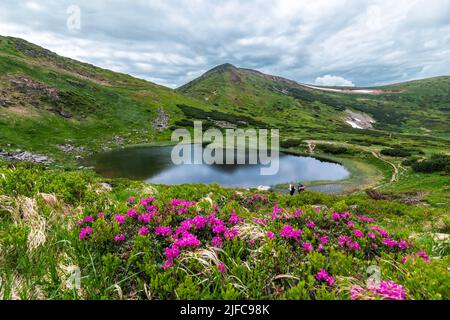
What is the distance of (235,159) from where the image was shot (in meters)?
49.9

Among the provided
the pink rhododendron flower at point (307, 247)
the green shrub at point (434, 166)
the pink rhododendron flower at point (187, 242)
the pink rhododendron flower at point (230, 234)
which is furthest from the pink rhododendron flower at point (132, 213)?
the green shrub at point (434, 166)

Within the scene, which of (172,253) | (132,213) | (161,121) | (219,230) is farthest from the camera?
(161,121)

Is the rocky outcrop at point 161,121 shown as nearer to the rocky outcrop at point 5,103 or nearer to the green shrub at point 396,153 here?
the rocky outcrop at point 5,103

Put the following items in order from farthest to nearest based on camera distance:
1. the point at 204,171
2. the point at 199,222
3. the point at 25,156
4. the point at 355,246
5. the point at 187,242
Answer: the point at 204,171 → the point at 25,156 → the point at 199,222 → the point at 355,246 → the point at 187,242

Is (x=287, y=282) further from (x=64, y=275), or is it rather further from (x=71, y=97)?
(x=71, y=97)

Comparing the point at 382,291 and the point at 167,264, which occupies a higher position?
the point at 167,264

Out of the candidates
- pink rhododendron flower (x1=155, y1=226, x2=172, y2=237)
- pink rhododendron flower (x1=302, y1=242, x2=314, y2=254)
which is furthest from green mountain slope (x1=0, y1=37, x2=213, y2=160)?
pink rhododendron flower (x1=302, y1=242, x2=314, y2=254)

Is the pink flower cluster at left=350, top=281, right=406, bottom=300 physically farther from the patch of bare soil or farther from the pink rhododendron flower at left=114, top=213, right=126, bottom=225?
the patch of bare soil

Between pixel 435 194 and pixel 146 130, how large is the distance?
7060cm

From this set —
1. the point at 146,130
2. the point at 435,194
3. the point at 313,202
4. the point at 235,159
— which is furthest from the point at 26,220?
the point at 146,130

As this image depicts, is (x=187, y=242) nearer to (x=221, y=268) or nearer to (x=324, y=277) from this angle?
(x=221, y=268)

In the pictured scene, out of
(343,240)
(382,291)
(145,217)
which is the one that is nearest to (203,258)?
(145,217)
